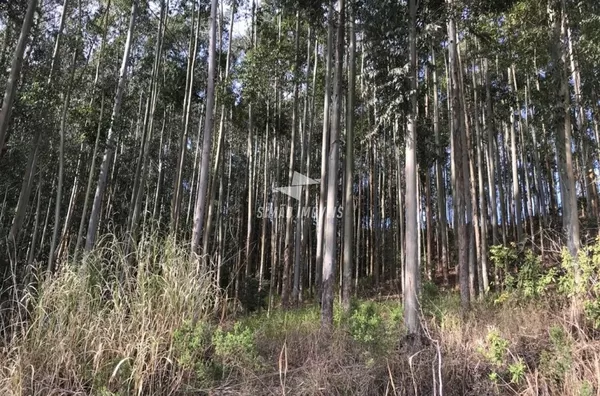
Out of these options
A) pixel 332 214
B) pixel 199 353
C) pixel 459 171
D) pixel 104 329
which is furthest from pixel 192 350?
pixel 459 171

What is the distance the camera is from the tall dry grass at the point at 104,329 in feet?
9.41

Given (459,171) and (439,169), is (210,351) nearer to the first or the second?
(459,171)

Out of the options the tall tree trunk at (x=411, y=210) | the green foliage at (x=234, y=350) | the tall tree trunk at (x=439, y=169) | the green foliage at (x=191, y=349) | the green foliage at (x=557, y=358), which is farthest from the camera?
the tall tree trunk at (x=439, y=169)

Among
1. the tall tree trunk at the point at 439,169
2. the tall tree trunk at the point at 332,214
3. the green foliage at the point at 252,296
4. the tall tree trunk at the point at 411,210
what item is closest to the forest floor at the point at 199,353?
the tall tree trunk at the point at 411,210

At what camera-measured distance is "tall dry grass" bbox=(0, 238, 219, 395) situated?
287cm

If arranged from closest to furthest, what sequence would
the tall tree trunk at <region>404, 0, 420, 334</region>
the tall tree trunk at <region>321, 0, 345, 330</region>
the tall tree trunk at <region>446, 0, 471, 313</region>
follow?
the tall tree trunk at <region>404, 0, 420, 334</region>
the tall tree trunk at <region>321, 0, 345, 330</region>
the tall tree trunk at <region>446, 0, 471, 313</region>

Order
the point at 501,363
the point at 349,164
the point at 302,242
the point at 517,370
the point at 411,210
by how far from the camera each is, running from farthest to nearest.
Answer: the point at 302,242
the point at 349,164
the point at 411,210
the point at 501,363
the point at 517,370

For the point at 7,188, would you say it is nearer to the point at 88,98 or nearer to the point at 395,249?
the point at 88,98

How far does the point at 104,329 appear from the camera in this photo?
3.04 m

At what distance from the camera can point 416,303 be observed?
4312 millimetres

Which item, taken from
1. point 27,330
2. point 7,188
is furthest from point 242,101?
point 27,330

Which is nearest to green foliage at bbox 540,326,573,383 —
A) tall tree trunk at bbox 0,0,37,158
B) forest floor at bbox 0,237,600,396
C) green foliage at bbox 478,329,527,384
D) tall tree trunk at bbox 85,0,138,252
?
forest floor at bbox 0,237,600,396
